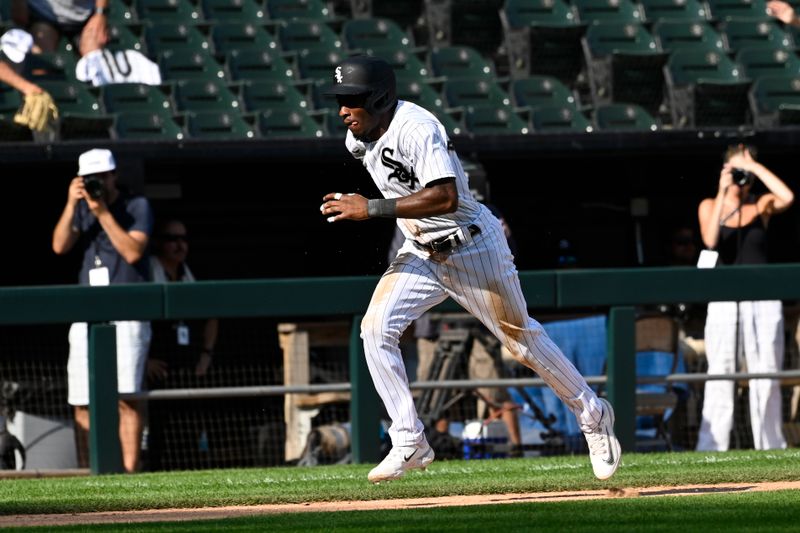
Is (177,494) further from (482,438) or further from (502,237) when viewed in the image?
(482,438)

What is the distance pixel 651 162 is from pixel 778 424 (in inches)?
134

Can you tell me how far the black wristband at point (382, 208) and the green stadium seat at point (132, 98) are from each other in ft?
17.8

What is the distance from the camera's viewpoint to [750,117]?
→ 38.9 feet

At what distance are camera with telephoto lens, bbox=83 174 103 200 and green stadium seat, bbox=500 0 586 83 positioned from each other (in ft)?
16.3

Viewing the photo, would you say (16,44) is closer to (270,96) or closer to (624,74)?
(270,96)

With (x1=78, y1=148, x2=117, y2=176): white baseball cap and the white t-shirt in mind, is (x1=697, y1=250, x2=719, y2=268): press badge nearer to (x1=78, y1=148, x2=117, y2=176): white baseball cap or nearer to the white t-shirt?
(x1=78, y1=148, x2=117, y2=176): white baseball cap

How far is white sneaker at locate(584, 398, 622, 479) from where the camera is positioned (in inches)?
240

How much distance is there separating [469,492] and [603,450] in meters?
0.58

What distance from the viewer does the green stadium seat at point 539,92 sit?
11.7 metres

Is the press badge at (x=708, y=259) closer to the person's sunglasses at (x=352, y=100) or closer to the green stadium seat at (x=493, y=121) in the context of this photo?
the green stadium seat at (x=493, y=121)

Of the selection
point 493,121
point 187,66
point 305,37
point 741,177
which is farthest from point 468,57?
point 741,177

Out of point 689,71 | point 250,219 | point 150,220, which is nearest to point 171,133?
point 250,219

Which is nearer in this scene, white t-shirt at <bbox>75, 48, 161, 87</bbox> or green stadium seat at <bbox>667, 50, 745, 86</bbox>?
white t-shirt at <bbox>75, 48, 161, 87</bbox>

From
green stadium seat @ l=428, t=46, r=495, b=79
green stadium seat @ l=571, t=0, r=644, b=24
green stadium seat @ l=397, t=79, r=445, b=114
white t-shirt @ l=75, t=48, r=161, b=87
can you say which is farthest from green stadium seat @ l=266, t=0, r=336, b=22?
green stadium seat @ l=571, t=0, r=644, b=24
